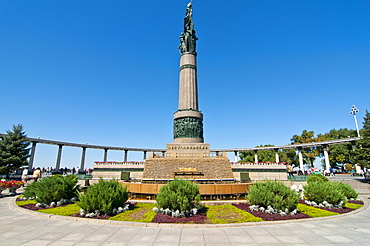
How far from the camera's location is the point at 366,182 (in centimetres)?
2567

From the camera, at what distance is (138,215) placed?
9562mm

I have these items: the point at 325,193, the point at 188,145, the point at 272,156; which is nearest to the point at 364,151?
the point at 325,193

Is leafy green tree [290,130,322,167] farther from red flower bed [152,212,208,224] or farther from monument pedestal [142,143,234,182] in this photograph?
red flower bed [152,212,208,224]

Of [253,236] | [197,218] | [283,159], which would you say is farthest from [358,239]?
[283,159]

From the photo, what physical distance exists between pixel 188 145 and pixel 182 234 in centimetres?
2052

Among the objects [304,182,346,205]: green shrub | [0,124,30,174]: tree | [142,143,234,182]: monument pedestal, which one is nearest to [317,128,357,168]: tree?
[142,143,234,182]: monument pedestal

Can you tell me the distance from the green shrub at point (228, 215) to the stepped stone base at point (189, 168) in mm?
9101

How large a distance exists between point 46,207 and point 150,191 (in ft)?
19.6

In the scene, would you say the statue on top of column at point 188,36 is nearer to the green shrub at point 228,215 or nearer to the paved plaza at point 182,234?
the green shrub at point 228,215

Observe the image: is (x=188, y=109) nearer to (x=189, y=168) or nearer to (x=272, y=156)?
(x=189, y=168)

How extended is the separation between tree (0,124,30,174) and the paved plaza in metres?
22.1

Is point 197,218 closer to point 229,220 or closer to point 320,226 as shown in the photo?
point 229,220

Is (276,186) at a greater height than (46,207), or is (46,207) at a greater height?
(276,186)

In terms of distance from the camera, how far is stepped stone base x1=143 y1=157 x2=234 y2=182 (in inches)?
821
